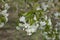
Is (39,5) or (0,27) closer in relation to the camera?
(0,27)

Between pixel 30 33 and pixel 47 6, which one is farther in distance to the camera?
pixel 47 6

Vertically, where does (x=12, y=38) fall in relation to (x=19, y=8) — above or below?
below

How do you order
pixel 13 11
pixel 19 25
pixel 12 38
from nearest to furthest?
pixel 12 38 < pixel 19 25 < pixel 13 11

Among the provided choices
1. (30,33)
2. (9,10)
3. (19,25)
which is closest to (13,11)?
(9,10)

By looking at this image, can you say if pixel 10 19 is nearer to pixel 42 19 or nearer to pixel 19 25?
pixel 19 25

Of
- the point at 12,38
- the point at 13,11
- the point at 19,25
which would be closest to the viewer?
the point at 12,38

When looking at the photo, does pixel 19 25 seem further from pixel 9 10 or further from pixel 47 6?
pixel 47 6

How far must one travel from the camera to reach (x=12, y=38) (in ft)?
5.83

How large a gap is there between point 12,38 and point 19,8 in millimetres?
A: 440

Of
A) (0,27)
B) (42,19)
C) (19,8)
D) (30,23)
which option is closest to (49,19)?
(42,19)

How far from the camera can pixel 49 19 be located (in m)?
1.97

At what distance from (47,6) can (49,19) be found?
22 centimetres

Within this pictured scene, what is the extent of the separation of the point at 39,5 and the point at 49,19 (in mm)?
247

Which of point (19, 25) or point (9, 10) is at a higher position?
point (9, 10)
